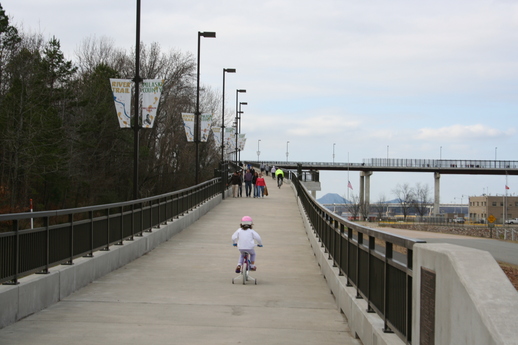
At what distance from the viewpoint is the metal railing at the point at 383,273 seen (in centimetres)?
559

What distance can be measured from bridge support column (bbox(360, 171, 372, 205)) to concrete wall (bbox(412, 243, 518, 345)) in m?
147

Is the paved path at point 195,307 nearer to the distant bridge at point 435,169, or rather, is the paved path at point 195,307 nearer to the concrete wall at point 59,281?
the concrete wall at point 59,281

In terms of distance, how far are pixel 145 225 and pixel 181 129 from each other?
49766 millimetres

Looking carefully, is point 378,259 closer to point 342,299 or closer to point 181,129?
point 342,299

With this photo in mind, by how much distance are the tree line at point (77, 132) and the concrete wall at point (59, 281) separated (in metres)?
21.5

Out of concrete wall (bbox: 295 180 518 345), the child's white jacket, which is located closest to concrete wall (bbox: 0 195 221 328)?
the child's white jacket

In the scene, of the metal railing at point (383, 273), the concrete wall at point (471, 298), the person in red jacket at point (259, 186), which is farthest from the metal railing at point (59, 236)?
the person in red jacket at point (259, 186)

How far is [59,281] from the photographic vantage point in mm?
10484

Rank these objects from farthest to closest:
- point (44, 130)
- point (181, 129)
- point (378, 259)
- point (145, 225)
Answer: point (181, 129) → point (44, 130) → point (145, 225) → point (378, 259)

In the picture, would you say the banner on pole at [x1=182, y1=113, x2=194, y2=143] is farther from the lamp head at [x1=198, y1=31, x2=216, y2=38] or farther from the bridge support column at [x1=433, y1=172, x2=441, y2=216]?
the bridge support column at [x1=433, y1=172, x2=441, y2=216]

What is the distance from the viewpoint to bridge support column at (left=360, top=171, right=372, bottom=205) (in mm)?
151875

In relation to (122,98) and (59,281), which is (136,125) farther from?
(59,281)

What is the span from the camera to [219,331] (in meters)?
8.69

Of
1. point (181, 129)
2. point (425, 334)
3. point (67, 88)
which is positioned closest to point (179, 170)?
point (181, 129)
